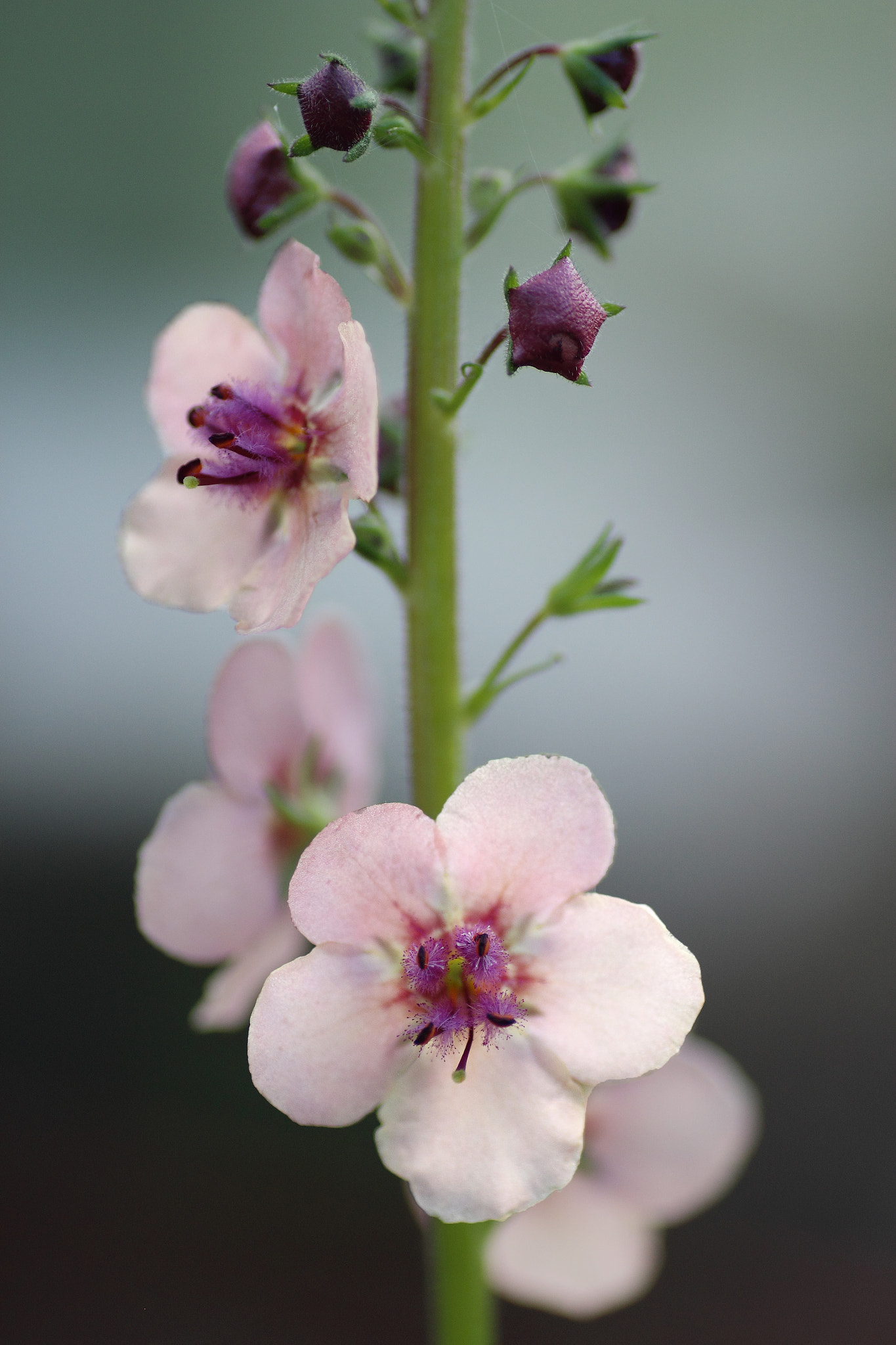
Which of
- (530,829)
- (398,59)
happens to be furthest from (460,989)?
(398,59)

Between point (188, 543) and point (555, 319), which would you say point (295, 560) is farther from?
point (555, 319)

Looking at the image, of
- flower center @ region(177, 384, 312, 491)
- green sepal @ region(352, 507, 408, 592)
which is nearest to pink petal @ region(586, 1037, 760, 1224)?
green sepal @ region(352, 507, 408, 592)

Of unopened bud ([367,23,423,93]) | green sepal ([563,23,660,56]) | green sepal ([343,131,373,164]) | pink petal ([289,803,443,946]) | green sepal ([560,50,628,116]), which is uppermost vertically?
unopened bud ([367,23,423,93])

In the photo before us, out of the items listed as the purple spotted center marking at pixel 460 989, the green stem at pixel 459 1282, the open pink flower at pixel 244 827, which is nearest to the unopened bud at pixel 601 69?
the open pink flower at pixel 244 827

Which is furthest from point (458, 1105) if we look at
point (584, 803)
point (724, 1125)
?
point (724, 1125)

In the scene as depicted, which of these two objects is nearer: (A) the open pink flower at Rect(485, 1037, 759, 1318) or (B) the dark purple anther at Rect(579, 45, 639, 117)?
→ (B) the dark purple anther at Rect(579, 45, 639, 117)

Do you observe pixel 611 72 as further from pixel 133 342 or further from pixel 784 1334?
pixel 133 342

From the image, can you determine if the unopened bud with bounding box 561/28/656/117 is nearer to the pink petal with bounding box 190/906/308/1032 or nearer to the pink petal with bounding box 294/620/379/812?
the pink petal with bounding box 294/620/379/812
